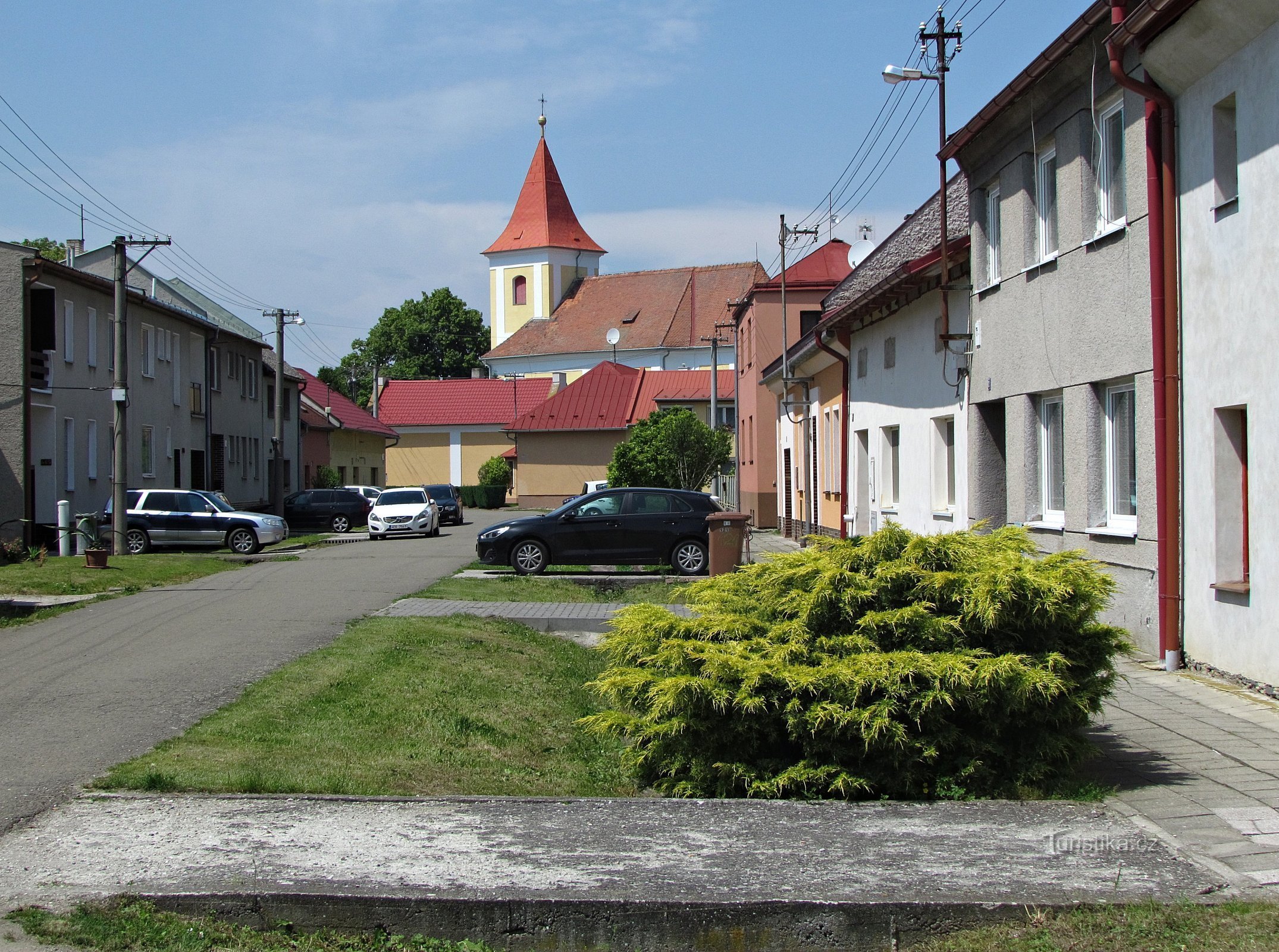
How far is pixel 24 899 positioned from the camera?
184 inches

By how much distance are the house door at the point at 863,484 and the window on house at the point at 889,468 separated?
129cm

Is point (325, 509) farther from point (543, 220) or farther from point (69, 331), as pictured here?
point (543, 220)

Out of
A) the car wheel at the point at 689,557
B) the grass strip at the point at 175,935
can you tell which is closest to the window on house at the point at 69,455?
the car wheel at the point at 689,557

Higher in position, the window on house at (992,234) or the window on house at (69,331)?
the window on house at (69,331)

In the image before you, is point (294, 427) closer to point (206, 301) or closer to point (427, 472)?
point (206, 301)

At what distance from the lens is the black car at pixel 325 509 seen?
44781 millimetres

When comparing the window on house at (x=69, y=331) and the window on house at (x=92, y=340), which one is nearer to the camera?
the window on house at (x=69, y=331)

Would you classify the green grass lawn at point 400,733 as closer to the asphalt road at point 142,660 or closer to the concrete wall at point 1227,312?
the asphalt road at point 142,660

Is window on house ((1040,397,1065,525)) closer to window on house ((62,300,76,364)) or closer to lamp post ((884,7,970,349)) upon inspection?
lamp post ((884,7,970,349))

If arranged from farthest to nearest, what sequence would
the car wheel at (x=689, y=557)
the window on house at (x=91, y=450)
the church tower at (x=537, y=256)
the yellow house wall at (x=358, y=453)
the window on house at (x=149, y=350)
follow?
the church tower at (x=537, y=256) → the yellow house wall at (x=358, y=453) → the window on house at (x=149, y=350) → the window on house at (x=91, y=450) → the car wheel at (x=689, y=557)

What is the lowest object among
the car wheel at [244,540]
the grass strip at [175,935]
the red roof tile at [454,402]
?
the grass strip at [175,935]

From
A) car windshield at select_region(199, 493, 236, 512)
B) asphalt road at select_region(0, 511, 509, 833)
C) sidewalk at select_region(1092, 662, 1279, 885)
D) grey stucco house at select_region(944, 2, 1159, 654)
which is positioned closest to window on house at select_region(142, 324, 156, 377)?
car windshield at select_region(199, 493, 236, 512)

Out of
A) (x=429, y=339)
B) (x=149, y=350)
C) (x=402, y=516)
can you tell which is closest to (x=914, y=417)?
(x=402, y=516)

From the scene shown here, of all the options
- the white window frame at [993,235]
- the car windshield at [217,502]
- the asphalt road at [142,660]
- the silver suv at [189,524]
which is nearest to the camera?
the asphalt road at [142,660]
